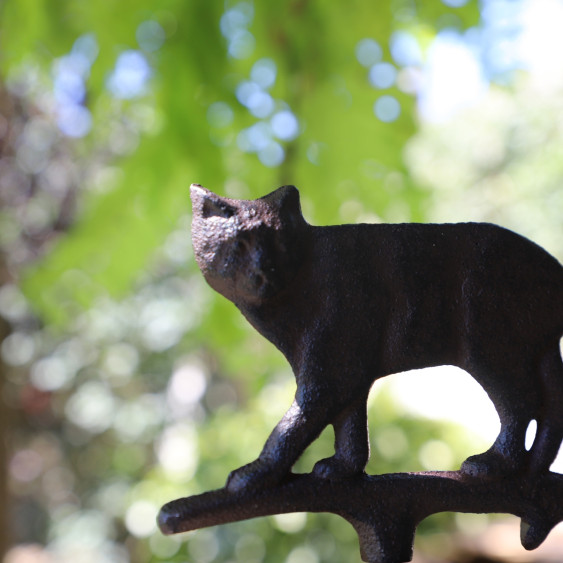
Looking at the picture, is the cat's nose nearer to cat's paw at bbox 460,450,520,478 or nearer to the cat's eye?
the cat's eye

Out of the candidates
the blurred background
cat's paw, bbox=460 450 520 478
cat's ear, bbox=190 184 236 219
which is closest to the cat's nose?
cat's ear, bbox=190 184 236 219

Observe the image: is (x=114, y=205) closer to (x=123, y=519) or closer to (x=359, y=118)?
(x=359, y=118)

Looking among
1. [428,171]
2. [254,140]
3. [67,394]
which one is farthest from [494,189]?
[254,140]

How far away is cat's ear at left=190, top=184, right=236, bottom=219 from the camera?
0.46 metres

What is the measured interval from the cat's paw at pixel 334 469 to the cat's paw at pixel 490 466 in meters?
0.08

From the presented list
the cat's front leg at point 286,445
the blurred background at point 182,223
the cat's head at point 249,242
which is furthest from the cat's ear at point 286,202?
the blurred background at point 182,223

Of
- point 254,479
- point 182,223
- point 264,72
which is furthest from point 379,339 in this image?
point 182,223

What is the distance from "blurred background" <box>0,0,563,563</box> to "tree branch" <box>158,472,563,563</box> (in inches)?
28.7

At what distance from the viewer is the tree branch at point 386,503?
1.47 feet

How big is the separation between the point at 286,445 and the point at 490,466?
15 cm

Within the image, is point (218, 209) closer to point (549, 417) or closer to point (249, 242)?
point (249, 242)

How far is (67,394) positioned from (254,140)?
259 cm

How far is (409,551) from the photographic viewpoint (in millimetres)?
476

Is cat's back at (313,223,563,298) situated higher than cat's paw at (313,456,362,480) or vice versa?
cat's back at (313,223,563,298)
